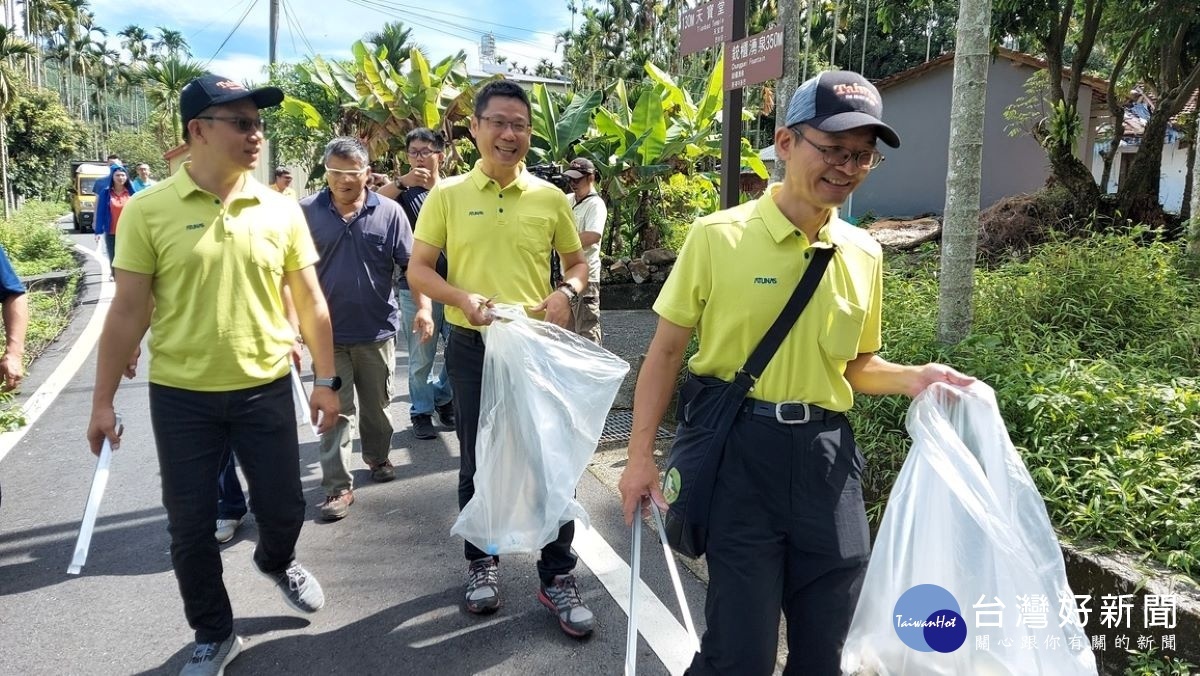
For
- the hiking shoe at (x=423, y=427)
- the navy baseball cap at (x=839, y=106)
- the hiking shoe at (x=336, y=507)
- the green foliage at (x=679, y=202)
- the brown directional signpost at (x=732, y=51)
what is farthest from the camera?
the green foliage at (x=679, y=202)

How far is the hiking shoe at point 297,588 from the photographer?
2.99m

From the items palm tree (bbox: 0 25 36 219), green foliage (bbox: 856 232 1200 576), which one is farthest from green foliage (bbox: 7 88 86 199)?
green foliage (bbox: 856 232 1200 576)

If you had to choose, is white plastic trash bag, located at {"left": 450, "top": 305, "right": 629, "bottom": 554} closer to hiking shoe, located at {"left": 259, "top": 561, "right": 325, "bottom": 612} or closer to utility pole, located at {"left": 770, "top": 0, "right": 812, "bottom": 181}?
hiking shoe, located at {"left": 259, "top": 561, "right": 325, "bottom": 612}

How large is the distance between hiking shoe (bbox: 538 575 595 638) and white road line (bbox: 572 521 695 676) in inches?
8.4

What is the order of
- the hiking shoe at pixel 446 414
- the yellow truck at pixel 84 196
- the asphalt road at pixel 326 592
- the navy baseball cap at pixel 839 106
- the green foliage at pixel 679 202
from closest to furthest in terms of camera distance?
the navy baseball cap at pixel 839 106
the asphalt road at pixel 326 592
the hiking shoe at pixel 446 414
the green foliage at pixel 679 202
the yellow truck at pixel 84 196

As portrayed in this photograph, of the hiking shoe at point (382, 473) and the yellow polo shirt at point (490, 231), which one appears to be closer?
the yellow polo shirt at point (490, 231)

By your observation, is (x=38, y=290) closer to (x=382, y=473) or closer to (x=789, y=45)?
(x=382, y=473)

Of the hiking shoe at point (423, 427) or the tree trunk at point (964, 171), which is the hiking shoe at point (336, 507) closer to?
the hiking shoe at point (423, 427)

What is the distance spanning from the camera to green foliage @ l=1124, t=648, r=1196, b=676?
243 cm

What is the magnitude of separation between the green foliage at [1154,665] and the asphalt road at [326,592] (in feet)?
4.89

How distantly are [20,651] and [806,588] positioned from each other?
2.85 meters

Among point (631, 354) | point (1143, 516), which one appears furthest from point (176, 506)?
point (631, 354)

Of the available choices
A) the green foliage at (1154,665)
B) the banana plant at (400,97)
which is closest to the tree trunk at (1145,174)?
the banana plant at (400,97)

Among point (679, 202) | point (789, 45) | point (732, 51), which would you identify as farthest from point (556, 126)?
point (789, 45)
